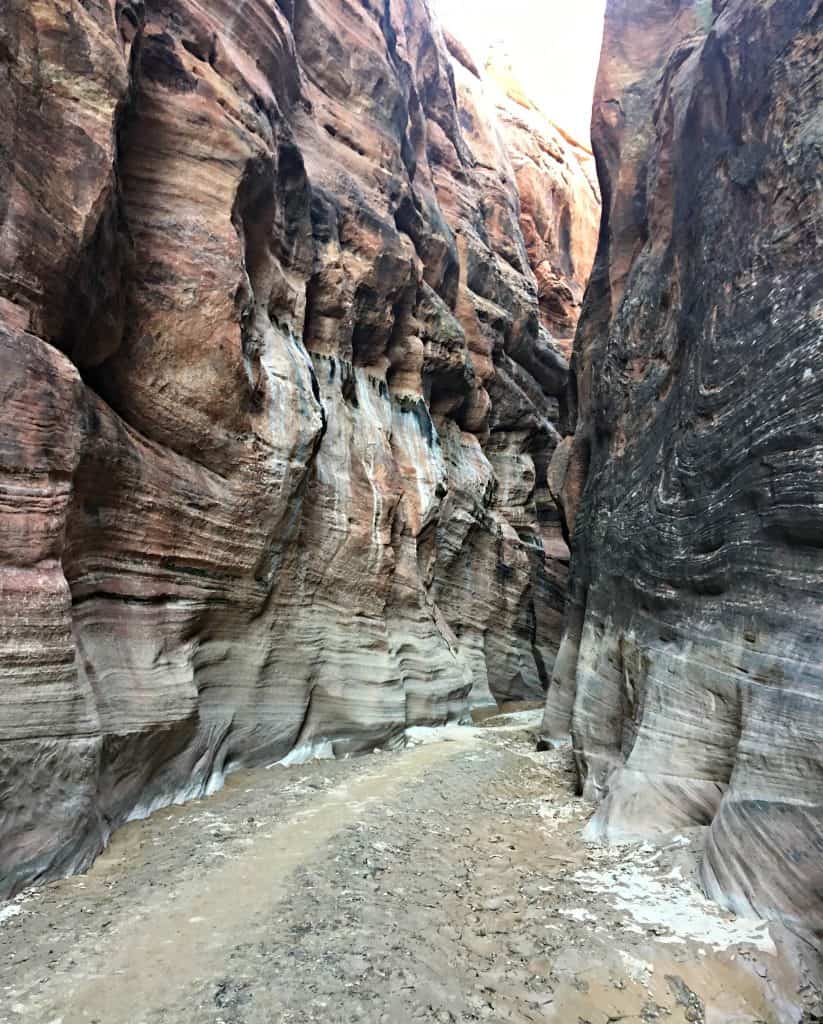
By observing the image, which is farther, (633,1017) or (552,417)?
(552,417)

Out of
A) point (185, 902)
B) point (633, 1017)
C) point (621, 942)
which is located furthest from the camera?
point (185, 902)

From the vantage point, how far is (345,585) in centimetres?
1159

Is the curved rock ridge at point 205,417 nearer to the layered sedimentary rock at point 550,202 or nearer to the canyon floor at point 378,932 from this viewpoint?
the canyon floor at point 378,932

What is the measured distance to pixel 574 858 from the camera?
217 inches

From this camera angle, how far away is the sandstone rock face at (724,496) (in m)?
4.61

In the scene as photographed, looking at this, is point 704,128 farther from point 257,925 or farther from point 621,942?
point 257,925

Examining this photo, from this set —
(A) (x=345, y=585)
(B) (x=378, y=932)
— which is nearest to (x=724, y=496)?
(B) (x=378, y=932)

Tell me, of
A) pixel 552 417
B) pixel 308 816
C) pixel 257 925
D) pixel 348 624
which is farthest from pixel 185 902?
pixel 552 417

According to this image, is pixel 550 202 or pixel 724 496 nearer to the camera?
pixel 724 496

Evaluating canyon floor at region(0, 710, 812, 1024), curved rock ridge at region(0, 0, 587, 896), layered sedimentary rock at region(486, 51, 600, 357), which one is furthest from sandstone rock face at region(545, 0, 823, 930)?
layered sedimentary rock at region(486, 51, 600, 357)

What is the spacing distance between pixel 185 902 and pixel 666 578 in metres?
5.55

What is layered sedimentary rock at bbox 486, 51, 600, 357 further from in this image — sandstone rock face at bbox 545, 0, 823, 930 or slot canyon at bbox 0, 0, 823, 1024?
sandstone rock face at bbox 545, 0, 823, 930

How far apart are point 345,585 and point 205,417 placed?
4.22 meters

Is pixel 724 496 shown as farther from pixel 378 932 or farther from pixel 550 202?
pixel 550 202
